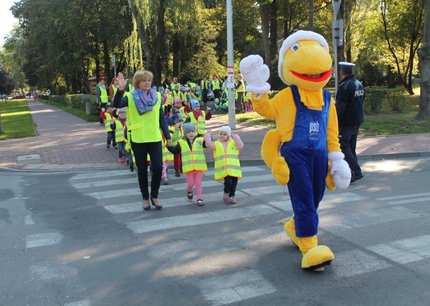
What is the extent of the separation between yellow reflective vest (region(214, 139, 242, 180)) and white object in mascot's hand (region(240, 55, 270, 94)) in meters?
2.64

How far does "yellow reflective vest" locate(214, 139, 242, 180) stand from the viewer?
7.57m

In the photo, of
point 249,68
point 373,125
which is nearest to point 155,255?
point 249,68

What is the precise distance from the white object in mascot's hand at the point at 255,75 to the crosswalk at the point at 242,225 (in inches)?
64.5

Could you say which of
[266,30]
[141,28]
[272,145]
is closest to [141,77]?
[272,145]

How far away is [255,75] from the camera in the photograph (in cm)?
504

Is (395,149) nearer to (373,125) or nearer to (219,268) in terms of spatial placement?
(373,125)

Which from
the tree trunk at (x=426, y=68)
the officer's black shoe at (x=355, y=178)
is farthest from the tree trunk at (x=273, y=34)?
the officer's black shoe at (x=355, y=178)

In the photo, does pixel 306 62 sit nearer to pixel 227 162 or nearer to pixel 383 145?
pixel 227 162

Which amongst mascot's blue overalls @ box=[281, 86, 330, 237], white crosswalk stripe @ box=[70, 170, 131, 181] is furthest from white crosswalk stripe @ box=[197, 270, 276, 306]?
white crosswalk stripe @ box=[70, 170, 131, 181]

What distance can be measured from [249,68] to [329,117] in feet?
2.93

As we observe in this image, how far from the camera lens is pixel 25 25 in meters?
57.1

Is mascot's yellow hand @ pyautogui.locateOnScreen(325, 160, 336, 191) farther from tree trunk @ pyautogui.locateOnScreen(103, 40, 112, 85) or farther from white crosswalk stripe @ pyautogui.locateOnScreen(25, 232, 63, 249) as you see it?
tree trunk @ pyautogui.locateOnScreen(103, 40, 112, 85)

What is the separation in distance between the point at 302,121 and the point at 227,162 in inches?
109

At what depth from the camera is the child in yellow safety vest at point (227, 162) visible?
759 cm
